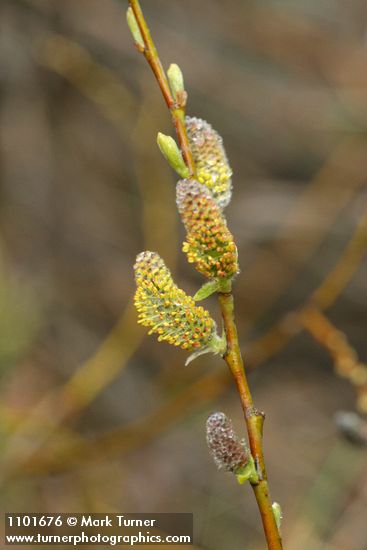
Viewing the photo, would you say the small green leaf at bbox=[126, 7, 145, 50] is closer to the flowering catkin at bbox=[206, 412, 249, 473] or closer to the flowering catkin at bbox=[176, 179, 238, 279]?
the flowering catkin at bbox=[176, 179, 238, 279]

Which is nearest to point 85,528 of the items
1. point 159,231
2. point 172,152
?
point 159,231

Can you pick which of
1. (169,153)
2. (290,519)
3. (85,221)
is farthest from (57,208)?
(169,153)

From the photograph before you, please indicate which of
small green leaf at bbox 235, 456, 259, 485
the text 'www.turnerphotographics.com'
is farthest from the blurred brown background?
small green leaf at bbox 235, 456, 259, 485

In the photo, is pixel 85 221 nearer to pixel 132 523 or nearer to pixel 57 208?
A: pixel 57 208

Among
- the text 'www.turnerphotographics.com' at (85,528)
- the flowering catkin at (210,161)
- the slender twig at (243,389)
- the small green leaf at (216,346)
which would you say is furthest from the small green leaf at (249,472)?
the text 'www.turnerphotographics.com' at (85,528)

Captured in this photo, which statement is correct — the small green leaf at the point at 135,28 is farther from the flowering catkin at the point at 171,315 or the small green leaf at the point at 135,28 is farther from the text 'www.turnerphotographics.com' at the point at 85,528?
the text 'www.turnerphotographics.com' at the point at 85,528

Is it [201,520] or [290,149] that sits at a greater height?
[290,149]
